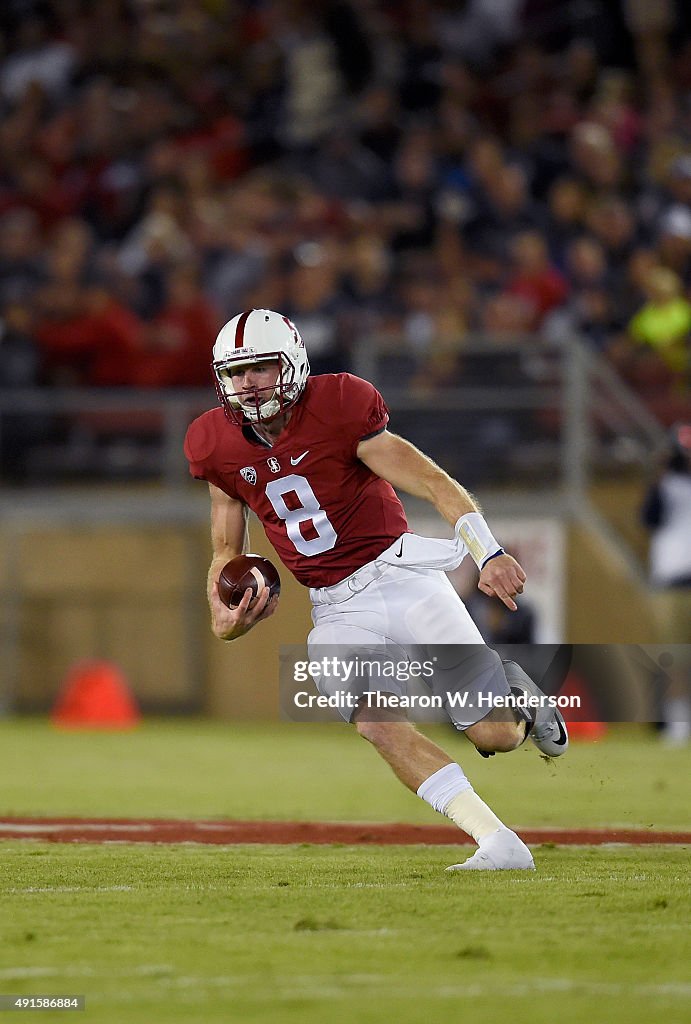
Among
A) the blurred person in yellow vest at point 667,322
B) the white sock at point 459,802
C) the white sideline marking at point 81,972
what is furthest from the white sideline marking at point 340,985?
the blurred person in yellow vest at point 667,322

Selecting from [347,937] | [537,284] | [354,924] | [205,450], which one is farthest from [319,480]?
[537,284]

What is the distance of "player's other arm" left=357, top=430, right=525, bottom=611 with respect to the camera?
207 inches

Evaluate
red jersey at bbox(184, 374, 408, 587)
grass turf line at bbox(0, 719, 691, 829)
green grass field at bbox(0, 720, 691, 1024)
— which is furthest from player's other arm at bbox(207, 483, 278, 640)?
grass turf line at bbox(0, 719, 691, 829)

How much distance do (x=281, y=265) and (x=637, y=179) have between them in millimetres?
2821

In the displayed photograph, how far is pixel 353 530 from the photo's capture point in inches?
229

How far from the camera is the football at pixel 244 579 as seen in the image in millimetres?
5594

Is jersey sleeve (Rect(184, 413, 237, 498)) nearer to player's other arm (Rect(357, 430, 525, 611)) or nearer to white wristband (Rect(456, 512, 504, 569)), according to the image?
player's other arm (Rect(357, 430, 525, 611))

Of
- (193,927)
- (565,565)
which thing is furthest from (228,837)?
(565,565)

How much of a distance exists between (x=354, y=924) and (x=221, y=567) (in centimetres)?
167

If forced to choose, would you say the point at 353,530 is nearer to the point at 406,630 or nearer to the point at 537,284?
the point at 406,630

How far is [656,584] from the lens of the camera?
12688 millimetres

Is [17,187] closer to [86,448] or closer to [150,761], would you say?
[86,448]

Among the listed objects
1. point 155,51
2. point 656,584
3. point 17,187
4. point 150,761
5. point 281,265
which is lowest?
point 150,761

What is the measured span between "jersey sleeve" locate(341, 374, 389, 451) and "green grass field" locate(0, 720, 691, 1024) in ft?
4.41
